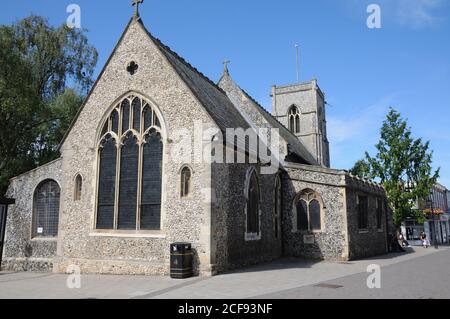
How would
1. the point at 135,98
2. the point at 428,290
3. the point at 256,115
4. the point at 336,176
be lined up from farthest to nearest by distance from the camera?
the point at 256,115 → the point at 336,176 → the point at 135,98 → the point at 428,290

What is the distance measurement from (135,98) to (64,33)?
1806 cm

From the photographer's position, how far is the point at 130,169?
1541 cm

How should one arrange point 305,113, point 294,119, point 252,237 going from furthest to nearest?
1. point 294,119
2. point 305,113
3. point 252,237

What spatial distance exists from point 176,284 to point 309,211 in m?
10.3

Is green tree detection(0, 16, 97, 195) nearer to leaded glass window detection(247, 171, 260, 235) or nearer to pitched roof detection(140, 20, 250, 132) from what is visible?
pitched roof detection(140, 20, 250, 132)

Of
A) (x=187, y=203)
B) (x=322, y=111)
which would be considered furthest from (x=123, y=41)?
(x=322, y=111)

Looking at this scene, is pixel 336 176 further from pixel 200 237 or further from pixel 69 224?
pixel 69 224

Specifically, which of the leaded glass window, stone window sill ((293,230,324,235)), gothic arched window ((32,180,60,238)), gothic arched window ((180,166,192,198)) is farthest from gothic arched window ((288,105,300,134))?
gothic arched window ((180,166,192,198))

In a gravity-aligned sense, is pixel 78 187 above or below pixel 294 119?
below

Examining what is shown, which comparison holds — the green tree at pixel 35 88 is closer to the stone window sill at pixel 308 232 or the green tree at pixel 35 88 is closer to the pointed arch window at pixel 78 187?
the pointed arch window at pixel 78 187

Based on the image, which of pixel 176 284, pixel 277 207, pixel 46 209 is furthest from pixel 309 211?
pixel 46 209

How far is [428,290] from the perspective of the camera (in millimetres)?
10227

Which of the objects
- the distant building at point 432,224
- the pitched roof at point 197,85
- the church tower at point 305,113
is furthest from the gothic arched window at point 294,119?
the pitched roof at point 197,85

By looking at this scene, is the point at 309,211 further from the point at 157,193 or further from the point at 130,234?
the point at 130,234
